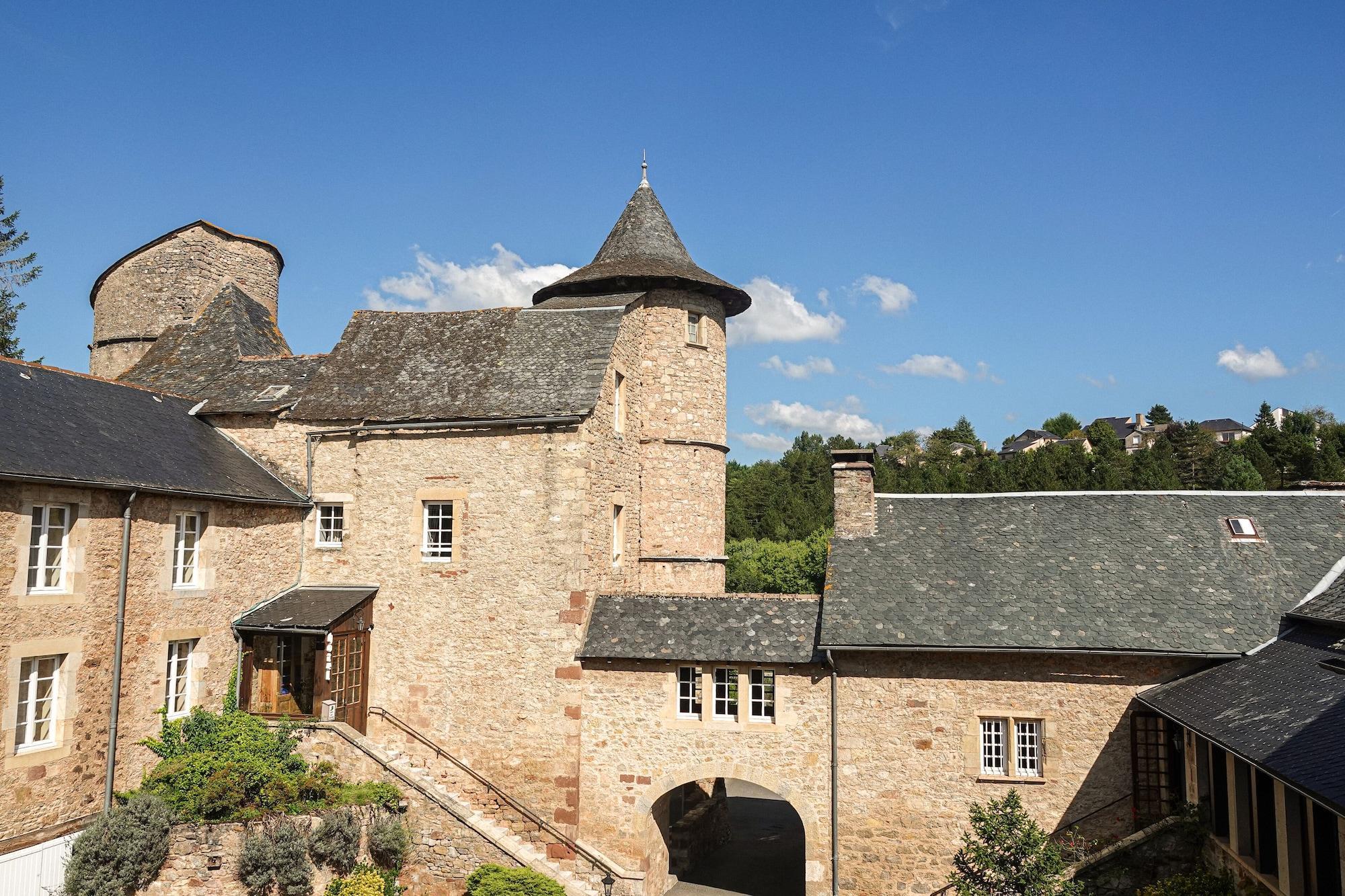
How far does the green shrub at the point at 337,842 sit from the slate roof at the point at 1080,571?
8.55 metres

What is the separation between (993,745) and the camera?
15188 mm

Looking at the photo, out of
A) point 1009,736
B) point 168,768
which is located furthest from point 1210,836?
point 168,768

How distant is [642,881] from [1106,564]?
33.1 ft

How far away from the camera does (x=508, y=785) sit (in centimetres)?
1670

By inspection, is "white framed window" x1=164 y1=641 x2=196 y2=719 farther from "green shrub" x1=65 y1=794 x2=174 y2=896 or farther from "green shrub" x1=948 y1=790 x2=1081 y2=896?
"green shrub" x1=948 y1=790 x2=1081 y2=896

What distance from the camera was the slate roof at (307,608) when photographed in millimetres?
16734

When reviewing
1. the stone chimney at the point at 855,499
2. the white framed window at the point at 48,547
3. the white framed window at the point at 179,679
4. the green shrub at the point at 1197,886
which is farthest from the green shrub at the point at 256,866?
the green shrub at the point at 1197,886

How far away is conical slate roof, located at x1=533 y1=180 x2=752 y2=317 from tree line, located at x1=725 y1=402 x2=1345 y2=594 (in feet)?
77.2

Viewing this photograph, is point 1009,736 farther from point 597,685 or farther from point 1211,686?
point 597,685

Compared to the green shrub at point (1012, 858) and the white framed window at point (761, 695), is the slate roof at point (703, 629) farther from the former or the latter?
the green shrub at point (1012, 858)

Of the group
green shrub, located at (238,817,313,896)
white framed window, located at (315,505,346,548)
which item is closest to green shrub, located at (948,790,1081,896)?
green shrub, located at (238,817,313,896)

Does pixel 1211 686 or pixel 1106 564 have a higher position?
pixel 1106 564

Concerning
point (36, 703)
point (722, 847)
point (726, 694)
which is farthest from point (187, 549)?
point (722, 847)

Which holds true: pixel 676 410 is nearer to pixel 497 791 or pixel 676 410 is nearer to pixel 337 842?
pixel 497 791
